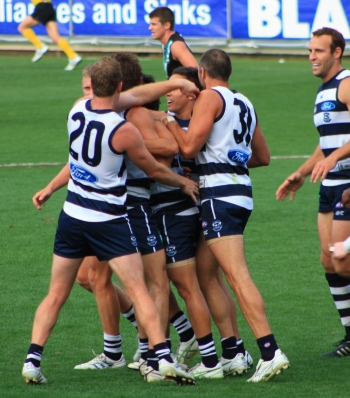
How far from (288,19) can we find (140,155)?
20307mm

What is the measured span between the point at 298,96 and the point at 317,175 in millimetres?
14882

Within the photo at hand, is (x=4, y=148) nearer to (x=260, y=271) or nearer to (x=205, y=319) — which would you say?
(x=260, y=271)

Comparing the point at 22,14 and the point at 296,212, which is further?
the point at 22,14

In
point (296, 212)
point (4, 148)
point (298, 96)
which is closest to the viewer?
point (296, 212)

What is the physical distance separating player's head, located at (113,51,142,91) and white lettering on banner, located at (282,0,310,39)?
19514mm

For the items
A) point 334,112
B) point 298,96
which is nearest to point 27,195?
point 334,112

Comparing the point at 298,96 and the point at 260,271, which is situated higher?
the point at 260,271

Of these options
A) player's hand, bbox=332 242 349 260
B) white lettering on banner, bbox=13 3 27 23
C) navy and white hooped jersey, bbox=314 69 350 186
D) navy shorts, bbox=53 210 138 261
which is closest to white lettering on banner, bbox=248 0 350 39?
white lettering on banner, bbox=13 3 27 23

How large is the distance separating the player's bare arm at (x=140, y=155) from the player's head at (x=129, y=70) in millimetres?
539

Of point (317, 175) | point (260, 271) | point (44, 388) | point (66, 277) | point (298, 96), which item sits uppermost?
point (317, 175)

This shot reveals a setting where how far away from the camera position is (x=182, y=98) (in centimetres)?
571

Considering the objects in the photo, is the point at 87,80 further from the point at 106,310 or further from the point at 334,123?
the point at 334,123

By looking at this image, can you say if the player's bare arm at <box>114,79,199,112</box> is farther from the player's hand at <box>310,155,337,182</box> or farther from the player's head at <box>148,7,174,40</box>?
the player's head at <box>148,7,174,40</box>

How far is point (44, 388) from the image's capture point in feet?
16.9
